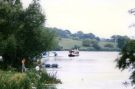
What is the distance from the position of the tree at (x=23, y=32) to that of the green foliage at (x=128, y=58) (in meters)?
32.4

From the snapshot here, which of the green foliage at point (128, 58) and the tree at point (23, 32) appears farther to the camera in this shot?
the tree at point (23, 32)

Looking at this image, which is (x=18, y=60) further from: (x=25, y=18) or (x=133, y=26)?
(x=133, y=26)

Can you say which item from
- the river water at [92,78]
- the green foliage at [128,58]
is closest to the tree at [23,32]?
the river water at [92,78]

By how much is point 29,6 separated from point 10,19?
14.3 feet

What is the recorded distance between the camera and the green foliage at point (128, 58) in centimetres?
2077

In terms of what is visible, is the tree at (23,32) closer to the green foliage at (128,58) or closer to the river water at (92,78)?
the river water at (92,78)

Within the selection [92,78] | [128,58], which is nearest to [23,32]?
[92,78]

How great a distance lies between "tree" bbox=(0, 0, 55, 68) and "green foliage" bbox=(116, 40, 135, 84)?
32448mm

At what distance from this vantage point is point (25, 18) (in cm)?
5722

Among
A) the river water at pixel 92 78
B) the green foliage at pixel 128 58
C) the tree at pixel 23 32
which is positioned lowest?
the river water at pixel 92 78

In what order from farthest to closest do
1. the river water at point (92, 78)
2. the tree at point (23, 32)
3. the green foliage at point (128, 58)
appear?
1. the river water at point (92, 78)
2. the tree at point (23, 32)
3. the green foliage at point (128, 58)

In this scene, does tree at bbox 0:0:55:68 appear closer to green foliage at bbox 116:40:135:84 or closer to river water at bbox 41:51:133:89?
river water at bbox 41:51:133:89

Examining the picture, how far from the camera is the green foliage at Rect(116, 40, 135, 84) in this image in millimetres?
20772

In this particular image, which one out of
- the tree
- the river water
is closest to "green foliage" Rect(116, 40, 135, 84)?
the river water
